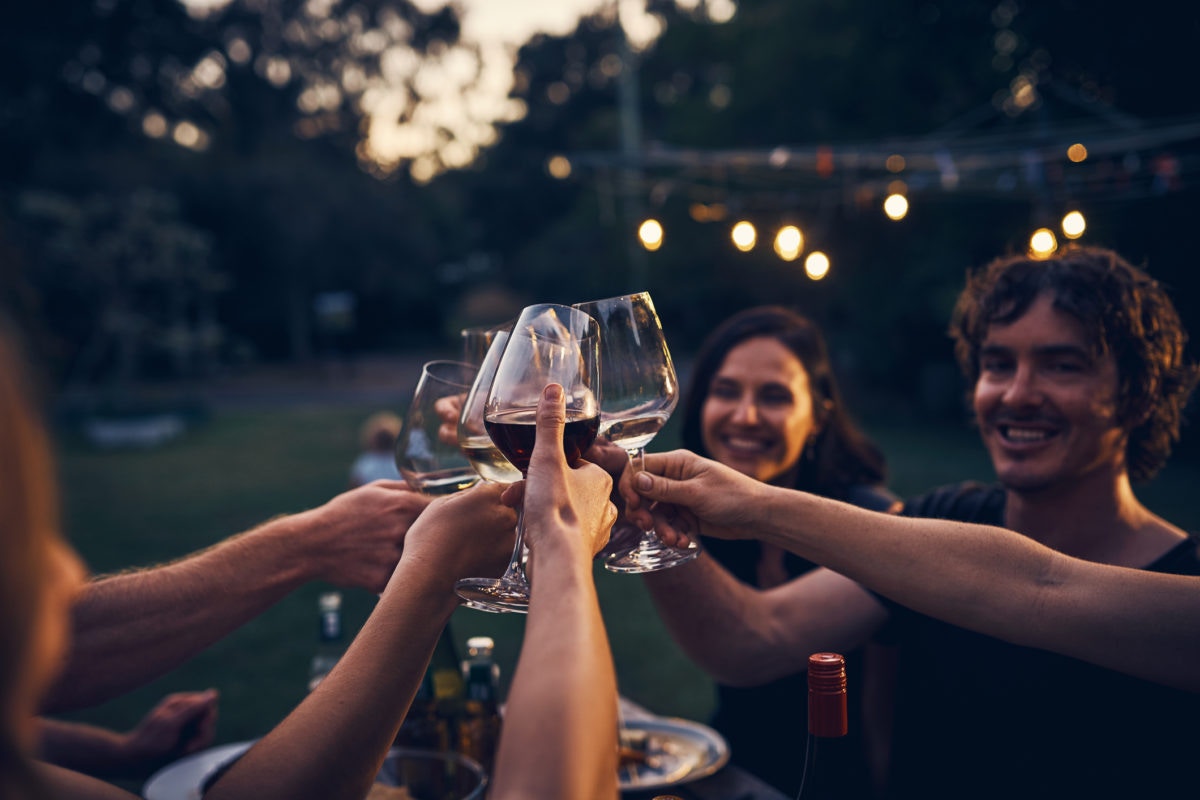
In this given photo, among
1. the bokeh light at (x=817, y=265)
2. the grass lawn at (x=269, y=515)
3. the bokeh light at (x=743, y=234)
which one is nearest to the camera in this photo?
the bokeh light at (x=817, y=265)

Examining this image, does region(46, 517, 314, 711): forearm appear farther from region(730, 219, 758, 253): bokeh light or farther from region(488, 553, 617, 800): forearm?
region(730, 219, 758, 253): bokeh light

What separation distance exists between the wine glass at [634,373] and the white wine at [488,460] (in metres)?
0.19

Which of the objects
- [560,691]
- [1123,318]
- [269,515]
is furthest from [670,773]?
[269,515]

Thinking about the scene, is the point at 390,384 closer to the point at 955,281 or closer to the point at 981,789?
the point at 955,281

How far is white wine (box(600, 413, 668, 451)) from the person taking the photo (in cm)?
164

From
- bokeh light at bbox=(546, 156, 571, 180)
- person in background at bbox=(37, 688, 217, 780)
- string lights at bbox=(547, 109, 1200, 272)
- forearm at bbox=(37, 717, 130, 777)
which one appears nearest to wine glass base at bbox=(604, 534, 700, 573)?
person in background at bbox=(37, 688, 217, 780)

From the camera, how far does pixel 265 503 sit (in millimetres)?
11016

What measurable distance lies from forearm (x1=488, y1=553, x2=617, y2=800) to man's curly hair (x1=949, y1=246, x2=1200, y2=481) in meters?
1.68

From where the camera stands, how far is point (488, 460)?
59.8 inches

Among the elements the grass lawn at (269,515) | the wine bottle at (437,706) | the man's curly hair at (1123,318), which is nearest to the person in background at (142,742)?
the wine bottle at (437,706)

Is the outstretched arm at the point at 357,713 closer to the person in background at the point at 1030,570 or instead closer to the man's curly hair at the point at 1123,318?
the person in background at the point at 1030,570

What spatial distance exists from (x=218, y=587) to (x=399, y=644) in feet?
2.63

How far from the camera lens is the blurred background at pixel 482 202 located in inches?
286

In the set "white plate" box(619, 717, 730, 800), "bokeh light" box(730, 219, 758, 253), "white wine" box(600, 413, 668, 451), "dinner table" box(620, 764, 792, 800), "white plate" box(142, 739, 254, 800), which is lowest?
"white plate" box(142, 739, 254, 800)
